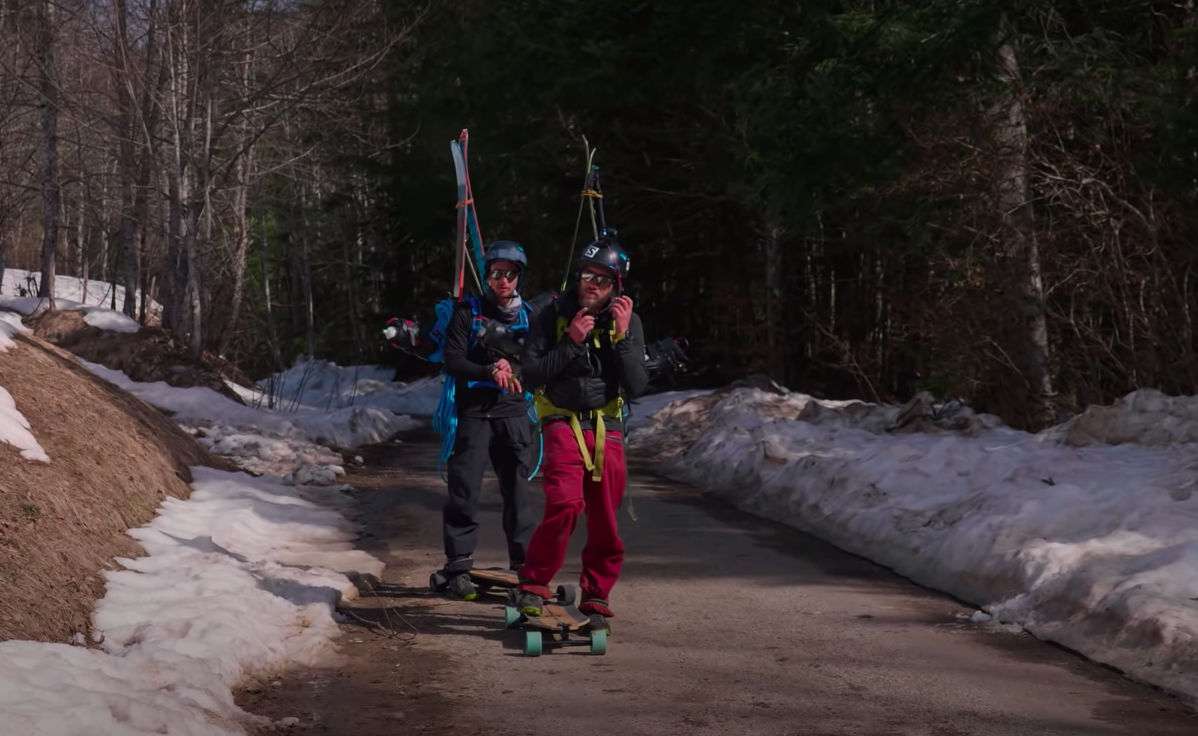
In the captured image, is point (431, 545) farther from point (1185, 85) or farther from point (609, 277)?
point (1185, 85)

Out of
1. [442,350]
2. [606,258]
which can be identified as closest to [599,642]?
[606,258]

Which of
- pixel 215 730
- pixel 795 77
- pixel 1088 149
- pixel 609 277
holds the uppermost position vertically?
pixel 795 77

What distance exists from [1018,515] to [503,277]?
388 centimetres

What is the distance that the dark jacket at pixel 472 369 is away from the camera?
28.6 ft

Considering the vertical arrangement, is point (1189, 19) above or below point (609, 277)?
above

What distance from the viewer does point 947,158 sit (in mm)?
17172

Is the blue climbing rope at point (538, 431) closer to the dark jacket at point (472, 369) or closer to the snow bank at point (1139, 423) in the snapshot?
the dark jacket at point (472, 369)

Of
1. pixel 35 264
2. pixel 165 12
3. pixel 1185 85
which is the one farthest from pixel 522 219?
pixel 35 264

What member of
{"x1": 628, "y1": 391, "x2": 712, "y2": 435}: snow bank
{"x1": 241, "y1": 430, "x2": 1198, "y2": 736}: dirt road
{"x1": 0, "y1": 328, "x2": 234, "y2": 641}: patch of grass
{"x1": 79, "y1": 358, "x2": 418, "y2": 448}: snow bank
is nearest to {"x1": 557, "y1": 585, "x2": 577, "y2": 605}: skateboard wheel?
{"x1": 241, "y1": 430, "x2": 1198, "y2": 736}: dirt road

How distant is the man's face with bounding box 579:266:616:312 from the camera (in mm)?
7602

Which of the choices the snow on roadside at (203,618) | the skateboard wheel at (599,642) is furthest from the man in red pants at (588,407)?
the snow on roadside at (203,618)

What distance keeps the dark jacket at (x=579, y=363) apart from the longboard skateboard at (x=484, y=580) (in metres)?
1.74

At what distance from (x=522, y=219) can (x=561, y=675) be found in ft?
82.6

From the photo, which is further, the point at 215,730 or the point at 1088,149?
the point at 1088,149
